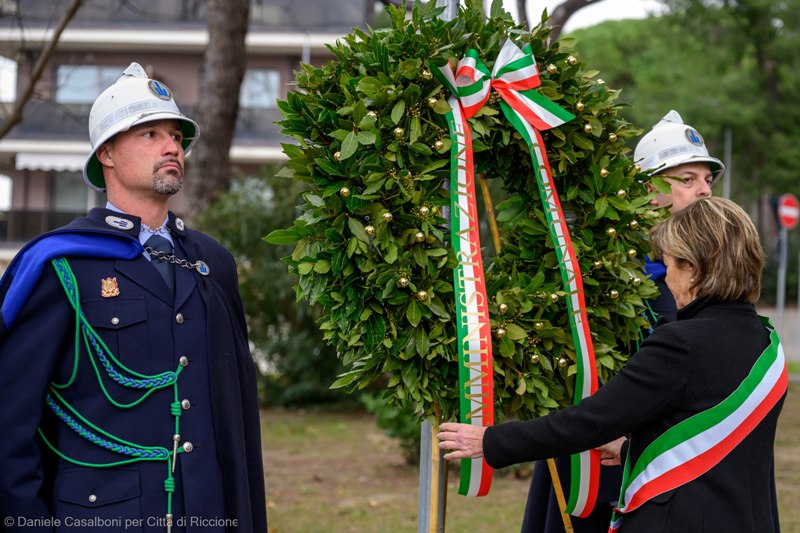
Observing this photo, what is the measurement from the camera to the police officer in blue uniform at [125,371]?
3094 mm

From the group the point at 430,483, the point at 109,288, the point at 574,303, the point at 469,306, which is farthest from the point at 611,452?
the point at 109,288

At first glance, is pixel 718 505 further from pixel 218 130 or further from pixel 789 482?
pixel 218 130

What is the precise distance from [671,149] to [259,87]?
27.2 m

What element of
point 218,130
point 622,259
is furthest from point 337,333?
point 218,130

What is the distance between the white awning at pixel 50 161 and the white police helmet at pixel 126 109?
82.5ft

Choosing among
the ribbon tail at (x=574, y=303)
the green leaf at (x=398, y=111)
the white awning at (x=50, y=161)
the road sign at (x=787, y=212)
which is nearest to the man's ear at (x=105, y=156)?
the green leaf at (x=398, y=111)

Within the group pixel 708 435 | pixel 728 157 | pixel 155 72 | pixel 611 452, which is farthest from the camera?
pixel 728 157

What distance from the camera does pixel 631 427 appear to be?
118 inches

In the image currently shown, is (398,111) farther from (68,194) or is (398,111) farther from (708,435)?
(68,194)

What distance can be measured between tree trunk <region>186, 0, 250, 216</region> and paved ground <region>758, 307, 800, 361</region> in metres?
13.8

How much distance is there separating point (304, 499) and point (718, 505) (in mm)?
5761

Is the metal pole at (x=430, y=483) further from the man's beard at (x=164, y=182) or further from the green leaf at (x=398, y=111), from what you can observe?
the man's beard at (x=164, y=182)

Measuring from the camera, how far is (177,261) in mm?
3500

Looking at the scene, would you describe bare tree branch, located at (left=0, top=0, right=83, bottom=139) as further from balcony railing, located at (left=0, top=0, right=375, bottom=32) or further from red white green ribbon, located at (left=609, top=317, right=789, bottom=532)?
balcony railing, located at (left=0, top=0, right=375, bottom=32)
